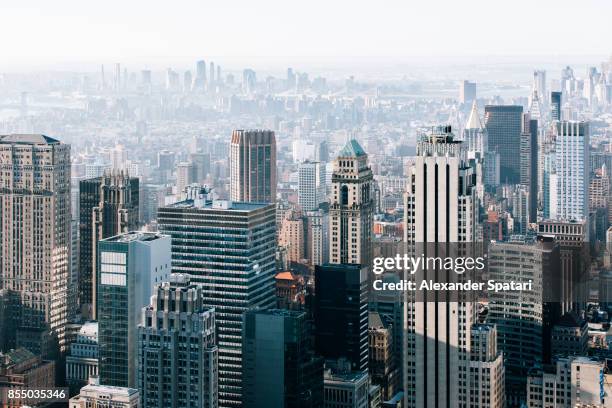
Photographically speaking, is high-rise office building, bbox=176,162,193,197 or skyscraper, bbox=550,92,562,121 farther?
skyscraper, bbox=550,92,562,121

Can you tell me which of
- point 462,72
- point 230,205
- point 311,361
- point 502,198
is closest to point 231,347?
point 311,361

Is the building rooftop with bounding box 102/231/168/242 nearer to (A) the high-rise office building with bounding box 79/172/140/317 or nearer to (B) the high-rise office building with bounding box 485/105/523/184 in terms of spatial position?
(A) the high-rise office building with bounding box 79/172/140/317

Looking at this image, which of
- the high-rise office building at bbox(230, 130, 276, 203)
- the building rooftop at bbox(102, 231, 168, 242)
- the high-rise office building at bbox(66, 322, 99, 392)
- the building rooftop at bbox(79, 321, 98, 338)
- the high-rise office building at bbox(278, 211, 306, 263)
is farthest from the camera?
the high-rise office building at bbox(230, 130, 276, 203)

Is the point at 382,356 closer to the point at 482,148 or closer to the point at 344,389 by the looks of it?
the point at 344,389

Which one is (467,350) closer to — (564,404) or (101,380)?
(564,404)

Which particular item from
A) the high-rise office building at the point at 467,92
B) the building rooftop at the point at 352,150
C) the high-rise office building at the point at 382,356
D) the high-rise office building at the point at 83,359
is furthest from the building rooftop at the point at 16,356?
the high-rise office building at the point at 467,92

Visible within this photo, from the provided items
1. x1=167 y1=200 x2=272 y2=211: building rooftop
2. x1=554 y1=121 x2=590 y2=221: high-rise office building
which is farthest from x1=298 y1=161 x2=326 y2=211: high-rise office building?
x1=554 y1=121 x2=590 y2=221: high-rise office building

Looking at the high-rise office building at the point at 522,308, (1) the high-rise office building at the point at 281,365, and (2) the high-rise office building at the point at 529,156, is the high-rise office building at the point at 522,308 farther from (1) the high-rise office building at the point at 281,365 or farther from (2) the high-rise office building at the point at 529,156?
(2) the high-rise office building at the point at 529,156
